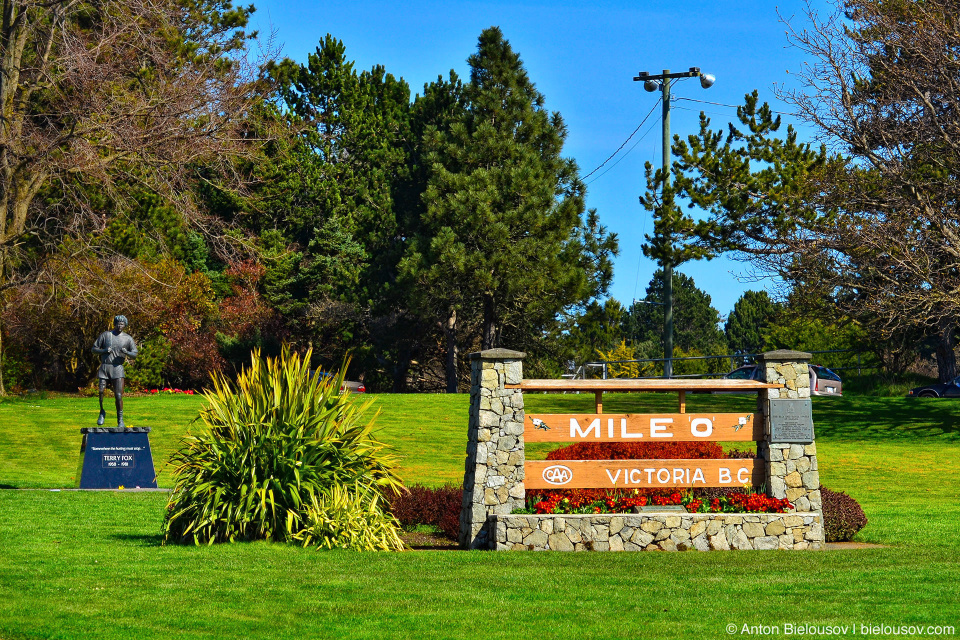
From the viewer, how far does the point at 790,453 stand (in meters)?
12.6

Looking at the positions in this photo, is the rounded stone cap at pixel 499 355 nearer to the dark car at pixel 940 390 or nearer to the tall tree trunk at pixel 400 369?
the dark car at pixel 940 390

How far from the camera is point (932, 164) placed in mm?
28453

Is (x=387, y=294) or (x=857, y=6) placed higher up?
(x=857, y=6)

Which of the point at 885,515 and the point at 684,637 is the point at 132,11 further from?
the point at 684,637

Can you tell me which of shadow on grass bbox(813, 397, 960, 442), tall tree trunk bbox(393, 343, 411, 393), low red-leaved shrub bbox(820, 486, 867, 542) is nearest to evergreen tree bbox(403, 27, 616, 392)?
tall tree trunk bbox(393, 343, 411, 393)

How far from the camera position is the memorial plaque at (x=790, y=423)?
12.6 m

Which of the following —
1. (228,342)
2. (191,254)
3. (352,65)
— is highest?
(352,65)

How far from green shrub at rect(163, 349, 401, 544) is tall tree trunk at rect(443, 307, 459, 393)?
109 ft

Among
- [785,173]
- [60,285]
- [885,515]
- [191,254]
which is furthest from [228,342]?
[885,515]

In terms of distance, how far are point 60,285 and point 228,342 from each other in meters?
13.1

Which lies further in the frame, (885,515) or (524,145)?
(524,145)

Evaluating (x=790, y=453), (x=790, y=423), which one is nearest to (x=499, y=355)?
(x=790, y=423)

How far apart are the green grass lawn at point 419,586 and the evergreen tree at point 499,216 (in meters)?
26.3

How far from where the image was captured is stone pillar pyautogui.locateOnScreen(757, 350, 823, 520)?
1250 centimetres
